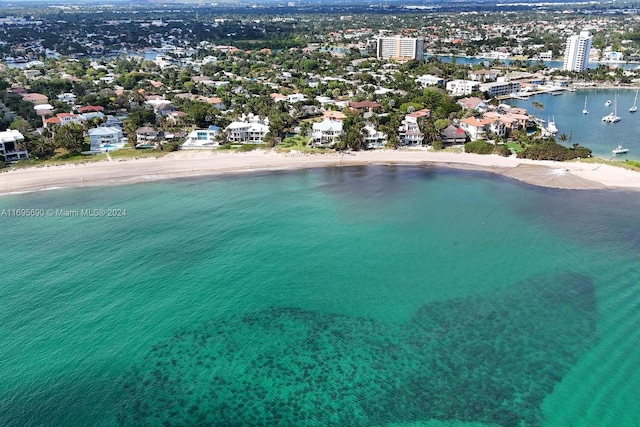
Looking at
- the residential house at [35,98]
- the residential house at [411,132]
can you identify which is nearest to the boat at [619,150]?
the residential house at [411,132]

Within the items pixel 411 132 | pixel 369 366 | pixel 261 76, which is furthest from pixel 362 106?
pixel 369 366

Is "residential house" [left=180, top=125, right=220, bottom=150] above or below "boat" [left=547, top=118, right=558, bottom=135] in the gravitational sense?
below

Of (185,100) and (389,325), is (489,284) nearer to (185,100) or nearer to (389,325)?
(389,325)

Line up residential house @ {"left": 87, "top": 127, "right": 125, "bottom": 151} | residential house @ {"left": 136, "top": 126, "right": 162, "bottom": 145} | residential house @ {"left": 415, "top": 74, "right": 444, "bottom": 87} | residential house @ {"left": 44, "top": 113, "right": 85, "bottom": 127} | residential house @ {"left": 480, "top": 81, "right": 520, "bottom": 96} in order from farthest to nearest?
residential house @ {"left": 415, "top": 74, "right": 444, "bottom": 87} < residential house @ {"left": 480, "top": 81, "right": 520, "bottom": 96} < residential house @ {"left": 44, "top": 113, "right": 85, "bottom": 127} < residential house @ {"left": 136, "top": 126, "right": 162, "bottom": 145} < residential house @ {"left": 87, "top": 127, "right": 125, "bottom": 151}

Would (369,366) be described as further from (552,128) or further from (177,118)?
(552,128)

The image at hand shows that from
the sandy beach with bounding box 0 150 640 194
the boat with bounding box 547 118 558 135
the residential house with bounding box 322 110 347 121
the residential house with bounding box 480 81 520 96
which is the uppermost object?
the residential house with bounding box 480 81 520 96

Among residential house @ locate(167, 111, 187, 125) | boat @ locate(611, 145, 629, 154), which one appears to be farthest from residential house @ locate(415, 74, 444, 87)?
residential house @ locate(167, 111, 187, 125)

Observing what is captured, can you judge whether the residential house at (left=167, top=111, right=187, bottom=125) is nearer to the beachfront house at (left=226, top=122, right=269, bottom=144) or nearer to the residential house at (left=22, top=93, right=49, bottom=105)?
the beachfront house at (left=226, top=122, right=269, bottom=144)

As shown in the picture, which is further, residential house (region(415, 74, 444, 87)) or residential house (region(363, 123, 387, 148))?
residential house (region(415, 74, 444, 87))
